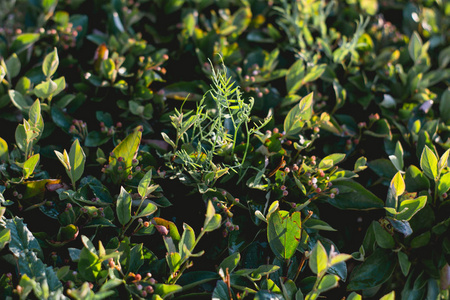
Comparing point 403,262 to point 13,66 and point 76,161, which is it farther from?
point 13,66

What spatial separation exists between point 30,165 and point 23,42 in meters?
0.71

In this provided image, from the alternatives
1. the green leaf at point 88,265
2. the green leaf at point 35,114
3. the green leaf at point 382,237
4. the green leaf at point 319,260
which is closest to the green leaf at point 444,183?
the green leaf at point 382,237

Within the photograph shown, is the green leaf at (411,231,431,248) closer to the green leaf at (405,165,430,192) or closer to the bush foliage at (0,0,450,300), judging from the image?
the bush foliage at (0,0,450,300)

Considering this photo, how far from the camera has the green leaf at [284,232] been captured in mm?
1371

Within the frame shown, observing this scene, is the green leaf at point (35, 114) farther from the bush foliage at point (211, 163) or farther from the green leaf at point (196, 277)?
the green leaf at point (196, 277)

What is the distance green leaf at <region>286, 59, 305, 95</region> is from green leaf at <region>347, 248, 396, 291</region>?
2.28ft

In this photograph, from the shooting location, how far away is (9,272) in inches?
51.9

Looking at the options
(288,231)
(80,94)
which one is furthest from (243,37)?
(288,231)

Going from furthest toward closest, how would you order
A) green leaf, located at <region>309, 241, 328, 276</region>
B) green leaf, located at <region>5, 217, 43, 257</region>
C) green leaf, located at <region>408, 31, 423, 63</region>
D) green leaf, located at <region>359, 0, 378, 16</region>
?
green leaf, located at <region>359, 0, 378, 16</region> < green leaf, located at <region>408, 31, 423, 63</region> < green leaf, located at <region>5, 217, 43, 257</region> < green leaf, located at <region>309, 241, 328, 276</region>

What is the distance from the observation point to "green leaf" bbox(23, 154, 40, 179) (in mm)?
1416

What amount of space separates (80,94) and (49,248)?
654 mm

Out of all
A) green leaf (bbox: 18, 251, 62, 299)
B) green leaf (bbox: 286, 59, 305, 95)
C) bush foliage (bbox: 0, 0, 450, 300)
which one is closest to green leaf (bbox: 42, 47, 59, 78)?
bush foliage (bbox: 0, 0, 450, 300)

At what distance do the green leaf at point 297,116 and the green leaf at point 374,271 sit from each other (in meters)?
0.47

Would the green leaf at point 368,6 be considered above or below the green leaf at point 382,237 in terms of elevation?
above
